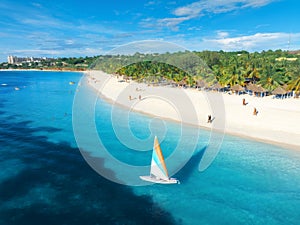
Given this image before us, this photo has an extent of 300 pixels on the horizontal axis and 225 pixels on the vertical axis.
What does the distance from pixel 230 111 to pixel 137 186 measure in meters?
20.7

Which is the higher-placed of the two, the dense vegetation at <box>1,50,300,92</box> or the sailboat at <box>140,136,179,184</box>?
the dense vegetation at <box>1,50,300,92</box>

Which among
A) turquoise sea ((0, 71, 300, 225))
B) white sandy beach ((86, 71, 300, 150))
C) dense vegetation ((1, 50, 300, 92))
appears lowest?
turquoise sea ((0, 71, 300, 225))

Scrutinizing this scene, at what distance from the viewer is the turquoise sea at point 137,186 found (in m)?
12.8

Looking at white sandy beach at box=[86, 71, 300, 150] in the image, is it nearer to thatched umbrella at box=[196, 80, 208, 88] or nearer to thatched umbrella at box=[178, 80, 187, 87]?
thatched umbrella at box=[196, 80, 208, 88]

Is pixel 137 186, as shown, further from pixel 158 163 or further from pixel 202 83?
pixel 202 83

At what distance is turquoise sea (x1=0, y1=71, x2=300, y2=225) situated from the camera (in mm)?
12750

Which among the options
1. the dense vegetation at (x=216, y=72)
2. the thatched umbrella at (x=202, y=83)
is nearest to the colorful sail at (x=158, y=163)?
the dense vegetation at (x=216, y=72)

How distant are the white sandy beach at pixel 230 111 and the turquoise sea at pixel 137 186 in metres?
2.58

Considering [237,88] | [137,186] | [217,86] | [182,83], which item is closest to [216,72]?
[217,86]

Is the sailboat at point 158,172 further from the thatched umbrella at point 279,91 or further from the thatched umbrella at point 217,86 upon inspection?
the thatched umbrella at point 217,86

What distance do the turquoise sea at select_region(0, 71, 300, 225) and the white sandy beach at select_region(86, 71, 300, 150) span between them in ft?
8.46

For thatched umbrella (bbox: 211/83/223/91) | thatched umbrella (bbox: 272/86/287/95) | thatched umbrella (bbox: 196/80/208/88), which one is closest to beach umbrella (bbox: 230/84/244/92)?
thatched umbrella (bbox: 211/83/223/91)

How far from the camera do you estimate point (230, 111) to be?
3178cm

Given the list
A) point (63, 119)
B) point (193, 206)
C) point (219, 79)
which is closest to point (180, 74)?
point (219, 79)
